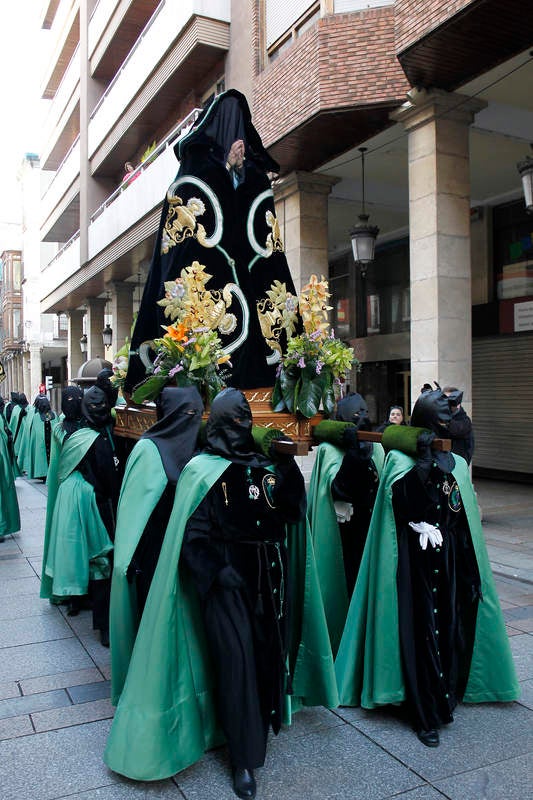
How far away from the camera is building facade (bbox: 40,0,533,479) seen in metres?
8.67

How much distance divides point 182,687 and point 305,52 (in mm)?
9269

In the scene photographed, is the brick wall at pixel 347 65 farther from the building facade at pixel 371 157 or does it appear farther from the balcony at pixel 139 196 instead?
the balcony at pixel 139 196

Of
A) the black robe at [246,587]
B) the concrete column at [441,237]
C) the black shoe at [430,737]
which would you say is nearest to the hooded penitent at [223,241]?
the black robe at [246,587]

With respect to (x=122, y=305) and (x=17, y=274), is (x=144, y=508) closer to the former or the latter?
(x=122, y=305)

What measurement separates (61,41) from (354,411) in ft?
84.4

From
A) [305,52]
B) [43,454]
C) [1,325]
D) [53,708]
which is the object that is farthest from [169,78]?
[1,325]

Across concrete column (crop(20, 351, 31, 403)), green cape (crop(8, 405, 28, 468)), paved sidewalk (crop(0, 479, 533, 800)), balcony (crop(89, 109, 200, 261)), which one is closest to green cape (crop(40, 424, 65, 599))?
paved sidewalk (crop(0, 479, 533, 800))

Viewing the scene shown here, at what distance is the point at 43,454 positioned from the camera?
590 inches

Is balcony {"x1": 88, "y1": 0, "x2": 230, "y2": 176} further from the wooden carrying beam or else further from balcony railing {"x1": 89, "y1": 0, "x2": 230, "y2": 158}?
the wooden carrying beam

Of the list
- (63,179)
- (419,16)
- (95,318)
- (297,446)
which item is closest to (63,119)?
(63,179)

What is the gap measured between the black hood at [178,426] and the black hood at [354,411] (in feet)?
3.70

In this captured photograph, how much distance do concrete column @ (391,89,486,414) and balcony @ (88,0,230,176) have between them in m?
5.93

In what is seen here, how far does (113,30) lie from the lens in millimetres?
18375

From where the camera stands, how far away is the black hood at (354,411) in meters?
4.37
